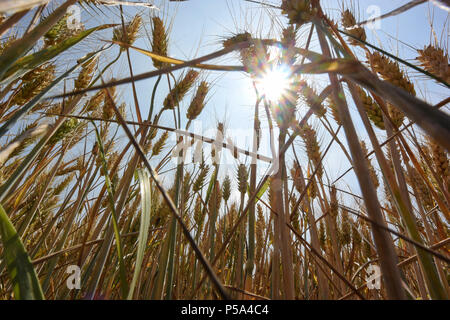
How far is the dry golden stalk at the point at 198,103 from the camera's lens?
3.45 feet

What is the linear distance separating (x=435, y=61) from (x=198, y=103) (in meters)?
0.84

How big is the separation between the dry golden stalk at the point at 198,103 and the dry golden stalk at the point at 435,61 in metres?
0.80

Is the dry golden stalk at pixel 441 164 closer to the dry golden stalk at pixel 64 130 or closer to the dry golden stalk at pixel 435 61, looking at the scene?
the dry golden stalk at pixel 435 61

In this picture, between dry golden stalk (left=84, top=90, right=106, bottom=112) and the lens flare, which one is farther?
dry golden stalk (left=84, top=90, right=106, bottom=112)

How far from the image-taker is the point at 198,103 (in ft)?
3.46

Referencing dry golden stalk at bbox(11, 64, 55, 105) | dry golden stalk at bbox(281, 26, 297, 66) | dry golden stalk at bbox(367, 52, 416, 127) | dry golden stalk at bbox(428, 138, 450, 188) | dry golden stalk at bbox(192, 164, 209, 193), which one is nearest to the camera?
dry golden stalk at bbox(281, 26, 297, 66)

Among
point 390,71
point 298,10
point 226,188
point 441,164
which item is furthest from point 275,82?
point 226,188

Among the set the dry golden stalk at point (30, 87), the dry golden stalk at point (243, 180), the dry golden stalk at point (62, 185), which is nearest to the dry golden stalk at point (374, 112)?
the dry golden stalk at point (243, 180)

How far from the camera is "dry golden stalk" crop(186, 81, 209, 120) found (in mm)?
1052

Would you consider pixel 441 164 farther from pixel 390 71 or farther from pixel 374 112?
pixel 390 71

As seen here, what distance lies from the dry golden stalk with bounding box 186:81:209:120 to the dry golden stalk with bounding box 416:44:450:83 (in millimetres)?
801

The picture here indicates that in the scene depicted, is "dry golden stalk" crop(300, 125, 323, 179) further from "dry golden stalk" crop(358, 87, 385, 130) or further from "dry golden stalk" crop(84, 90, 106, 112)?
"dry golden stalk" crop(84, 90, 106, 112)

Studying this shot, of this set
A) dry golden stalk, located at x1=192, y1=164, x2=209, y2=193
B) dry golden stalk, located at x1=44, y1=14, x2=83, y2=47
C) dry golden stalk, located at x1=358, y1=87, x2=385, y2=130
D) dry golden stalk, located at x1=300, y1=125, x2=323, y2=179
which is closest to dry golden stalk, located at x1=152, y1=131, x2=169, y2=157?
dry golden stalk, located at x1=192, y1=164, x2=209, y2=193
